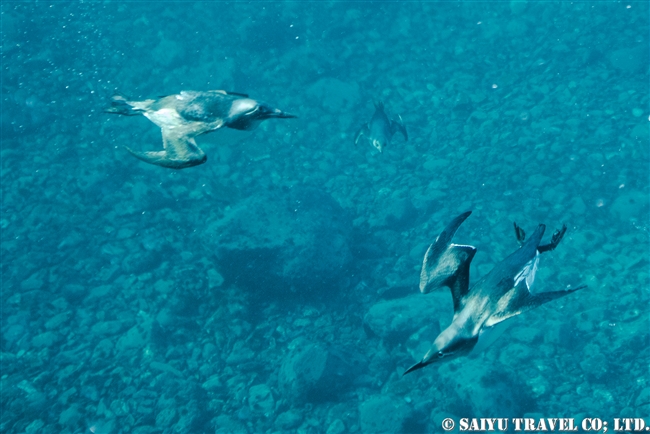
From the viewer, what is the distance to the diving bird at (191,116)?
306 cm

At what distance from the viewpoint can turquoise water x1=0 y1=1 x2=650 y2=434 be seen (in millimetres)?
5426

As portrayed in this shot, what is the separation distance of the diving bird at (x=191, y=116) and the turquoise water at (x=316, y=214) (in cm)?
30

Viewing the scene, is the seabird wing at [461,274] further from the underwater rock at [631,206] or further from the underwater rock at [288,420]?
the underwater rock at [631,206]

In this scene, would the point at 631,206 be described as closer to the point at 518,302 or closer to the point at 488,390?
the point at 488,390

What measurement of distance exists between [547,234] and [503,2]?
9.49 m

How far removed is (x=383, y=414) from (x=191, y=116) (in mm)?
3911

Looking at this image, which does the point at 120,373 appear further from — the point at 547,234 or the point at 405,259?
the point at 547,234

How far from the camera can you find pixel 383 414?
495 centimetres

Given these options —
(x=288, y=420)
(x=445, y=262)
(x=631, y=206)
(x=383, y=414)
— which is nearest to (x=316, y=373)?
(x=288, y=420)

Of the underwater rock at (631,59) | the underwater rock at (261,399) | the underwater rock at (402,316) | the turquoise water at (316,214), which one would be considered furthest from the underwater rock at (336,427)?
the underwater rock at (631,59)

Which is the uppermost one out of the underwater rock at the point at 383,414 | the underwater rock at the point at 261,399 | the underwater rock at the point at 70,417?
the underwater rock at the point at 383,414

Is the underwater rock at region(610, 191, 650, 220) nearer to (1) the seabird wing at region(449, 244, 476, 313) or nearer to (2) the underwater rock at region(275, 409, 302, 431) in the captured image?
(1) the seabird wing at region(449, 244, 476, 313)

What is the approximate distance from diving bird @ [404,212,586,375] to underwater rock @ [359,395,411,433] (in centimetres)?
250

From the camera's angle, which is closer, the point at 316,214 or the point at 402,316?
the point at 402,316
